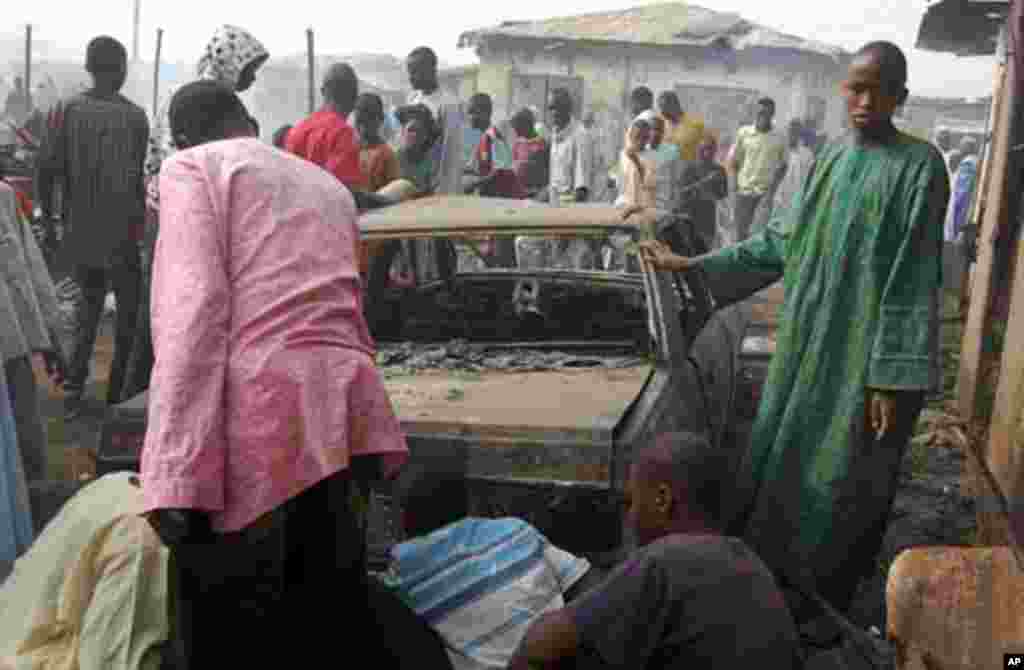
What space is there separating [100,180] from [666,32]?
16.3m

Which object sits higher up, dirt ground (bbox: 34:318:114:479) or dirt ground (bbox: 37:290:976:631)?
dirt ground (bbox: 37:290:976:631)

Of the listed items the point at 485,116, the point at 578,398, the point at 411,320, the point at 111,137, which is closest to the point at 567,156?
the point at 485,116

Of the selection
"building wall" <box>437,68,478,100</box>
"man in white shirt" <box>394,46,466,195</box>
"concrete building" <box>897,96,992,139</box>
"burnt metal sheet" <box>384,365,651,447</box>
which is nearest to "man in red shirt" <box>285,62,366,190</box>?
"man in white shirt" <box>394,46,466,195</box>

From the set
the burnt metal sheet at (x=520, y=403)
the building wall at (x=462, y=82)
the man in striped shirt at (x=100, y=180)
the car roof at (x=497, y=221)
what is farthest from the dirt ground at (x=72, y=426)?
the building wall at (x=462, y=82)

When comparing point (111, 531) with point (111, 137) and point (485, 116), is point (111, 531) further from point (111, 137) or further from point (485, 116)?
point (485, 116)

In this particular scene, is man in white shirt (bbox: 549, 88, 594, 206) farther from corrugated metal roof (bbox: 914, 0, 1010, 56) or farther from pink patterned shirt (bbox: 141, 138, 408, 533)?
pink patterned shirt (bbox: 141, 138, 408, 533)

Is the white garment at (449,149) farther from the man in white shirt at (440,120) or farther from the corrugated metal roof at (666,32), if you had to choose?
the corrugated metal roof at (666,32)

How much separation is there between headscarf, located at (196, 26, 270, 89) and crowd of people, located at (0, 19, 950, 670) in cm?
1

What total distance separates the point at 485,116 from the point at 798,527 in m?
7.12

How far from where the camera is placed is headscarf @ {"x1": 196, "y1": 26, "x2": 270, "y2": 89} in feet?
14.3

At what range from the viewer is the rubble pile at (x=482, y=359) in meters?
4.14

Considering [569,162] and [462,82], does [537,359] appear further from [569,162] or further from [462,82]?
[462,82]

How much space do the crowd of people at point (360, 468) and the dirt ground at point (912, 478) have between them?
2.37 feet

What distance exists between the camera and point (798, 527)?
3.68 metres
